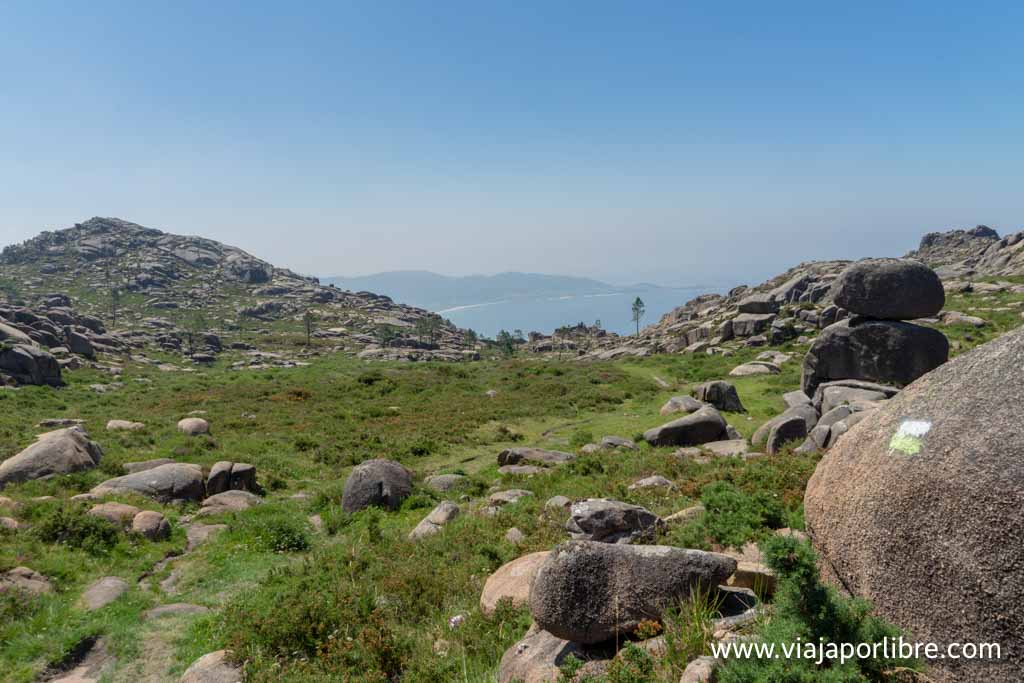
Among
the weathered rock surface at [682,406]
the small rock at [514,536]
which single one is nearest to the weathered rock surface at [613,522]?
the small rock at [514,536]

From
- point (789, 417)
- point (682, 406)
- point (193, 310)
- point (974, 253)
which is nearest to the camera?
point (789, 417)

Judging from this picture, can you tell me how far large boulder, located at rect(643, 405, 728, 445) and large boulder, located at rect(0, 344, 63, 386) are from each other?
56.3 metres

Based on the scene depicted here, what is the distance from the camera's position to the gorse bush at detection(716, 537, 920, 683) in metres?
4.77

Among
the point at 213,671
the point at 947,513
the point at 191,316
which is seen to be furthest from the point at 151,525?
the point at 191,316

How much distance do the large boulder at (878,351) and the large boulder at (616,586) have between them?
22.3 m

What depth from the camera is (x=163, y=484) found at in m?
19.6

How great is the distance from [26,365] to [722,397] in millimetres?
60417

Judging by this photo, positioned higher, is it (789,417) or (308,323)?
(789,417)

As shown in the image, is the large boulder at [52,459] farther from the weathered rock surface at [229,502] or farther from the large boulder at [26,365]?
the large boulder at [26,365]

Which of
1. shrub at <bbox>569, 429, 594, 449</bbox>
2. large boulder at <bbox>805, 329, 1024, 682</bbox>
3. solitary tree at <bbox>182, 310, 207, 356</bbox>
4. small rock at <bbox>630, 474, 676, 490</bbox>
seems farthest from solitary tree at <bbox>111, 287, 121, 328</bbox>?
large boulder at <bbox>805, 329, 1024, 682</bbox>

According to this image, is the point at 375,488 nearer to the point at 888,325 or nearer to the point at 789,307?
the point at 888,325

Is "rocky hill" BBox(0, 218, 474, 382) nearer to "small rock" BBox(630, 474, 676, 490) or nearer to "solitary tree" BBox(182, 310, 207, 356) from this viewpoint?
"solitary tree" BBox(182, 310, 207, 356)

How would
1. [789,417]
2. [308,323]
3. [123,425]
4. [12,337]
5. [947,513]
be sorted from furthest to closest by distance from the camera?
[308,323]
[12,337]
[123,425]
[789,417]
[947,513]

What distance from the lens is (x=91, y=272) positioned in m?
191
